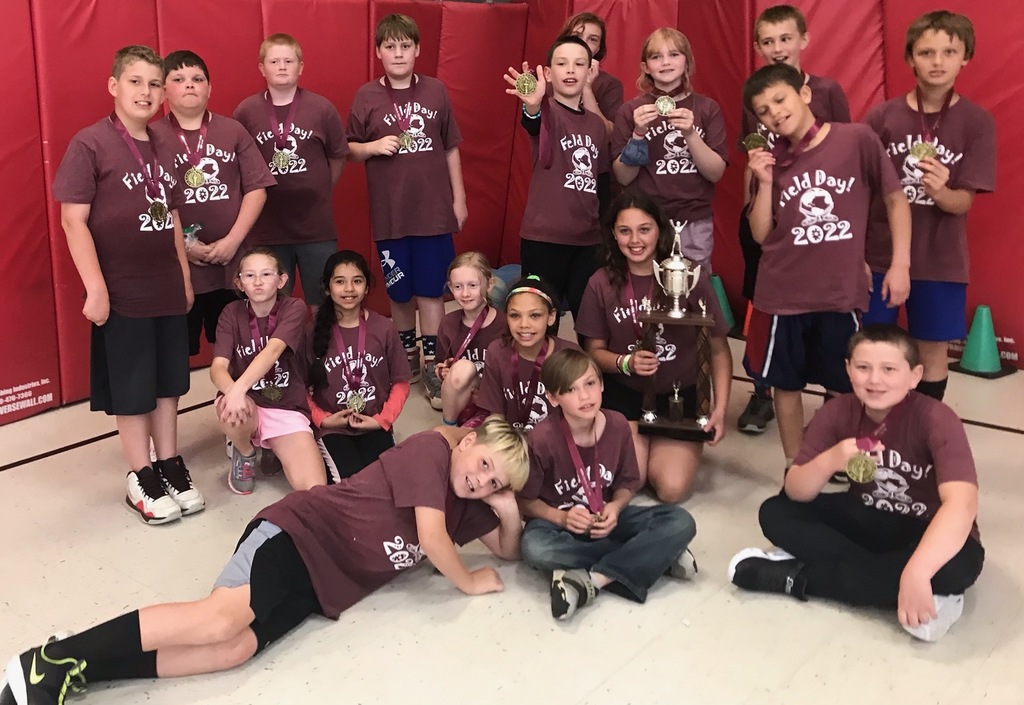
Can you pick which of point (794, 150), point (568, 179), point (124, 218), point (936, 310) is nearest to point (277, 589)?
point (124, 218)

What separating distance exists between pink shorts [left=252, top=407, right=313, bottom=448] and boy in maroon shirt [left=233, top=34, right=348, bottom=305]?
0.81m

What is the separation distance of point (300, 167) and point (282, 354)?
1007 mm

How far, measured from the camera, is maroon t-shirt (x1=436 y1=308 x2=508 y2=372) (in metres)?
3.72

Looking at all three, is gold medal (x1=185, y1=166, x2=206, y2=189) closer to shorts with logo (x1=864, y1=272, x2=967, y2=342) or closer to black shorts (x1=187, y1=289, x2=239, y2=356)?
black shorts (x1=187, y1=289, x2=239, y2=356)

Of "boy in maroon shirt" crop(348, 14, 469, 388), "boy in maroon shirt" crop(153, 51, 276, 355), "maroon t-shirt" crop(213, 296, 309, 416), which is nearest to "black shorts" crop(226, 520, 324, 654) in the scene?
"maroon t-shirt" crop(213, 296, 309, 416)

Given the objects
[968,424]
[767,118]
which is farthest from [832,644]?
[968,424]

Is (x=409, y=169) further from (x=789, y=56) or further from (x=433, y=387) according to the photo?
(x=789, y=56)

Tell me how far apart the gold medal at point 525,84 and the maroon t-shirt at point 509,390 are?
1042 millimetres

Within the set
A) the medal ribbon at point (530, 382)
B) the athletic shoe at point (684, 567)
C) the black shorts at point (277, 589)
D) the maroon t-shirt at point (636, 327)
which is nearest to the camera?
the black shorts at point (277, 589)

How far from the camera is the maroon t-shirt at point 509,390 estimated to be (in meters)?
3.29

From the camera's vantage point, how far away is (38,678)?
2.15 meters

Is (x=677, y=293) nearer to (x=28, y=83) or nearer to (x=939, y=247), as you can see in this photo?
(x=939, y=247)

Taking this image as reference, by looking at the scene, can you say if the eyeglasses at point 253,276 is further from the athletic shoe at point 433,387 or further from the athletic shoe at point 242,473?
the athletic shoe at point 433,387

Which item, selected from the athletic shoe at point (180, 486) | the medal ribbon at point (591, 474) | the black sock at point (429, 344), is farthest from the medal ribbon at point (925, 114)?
the athletic shoe at point (180, 486)
